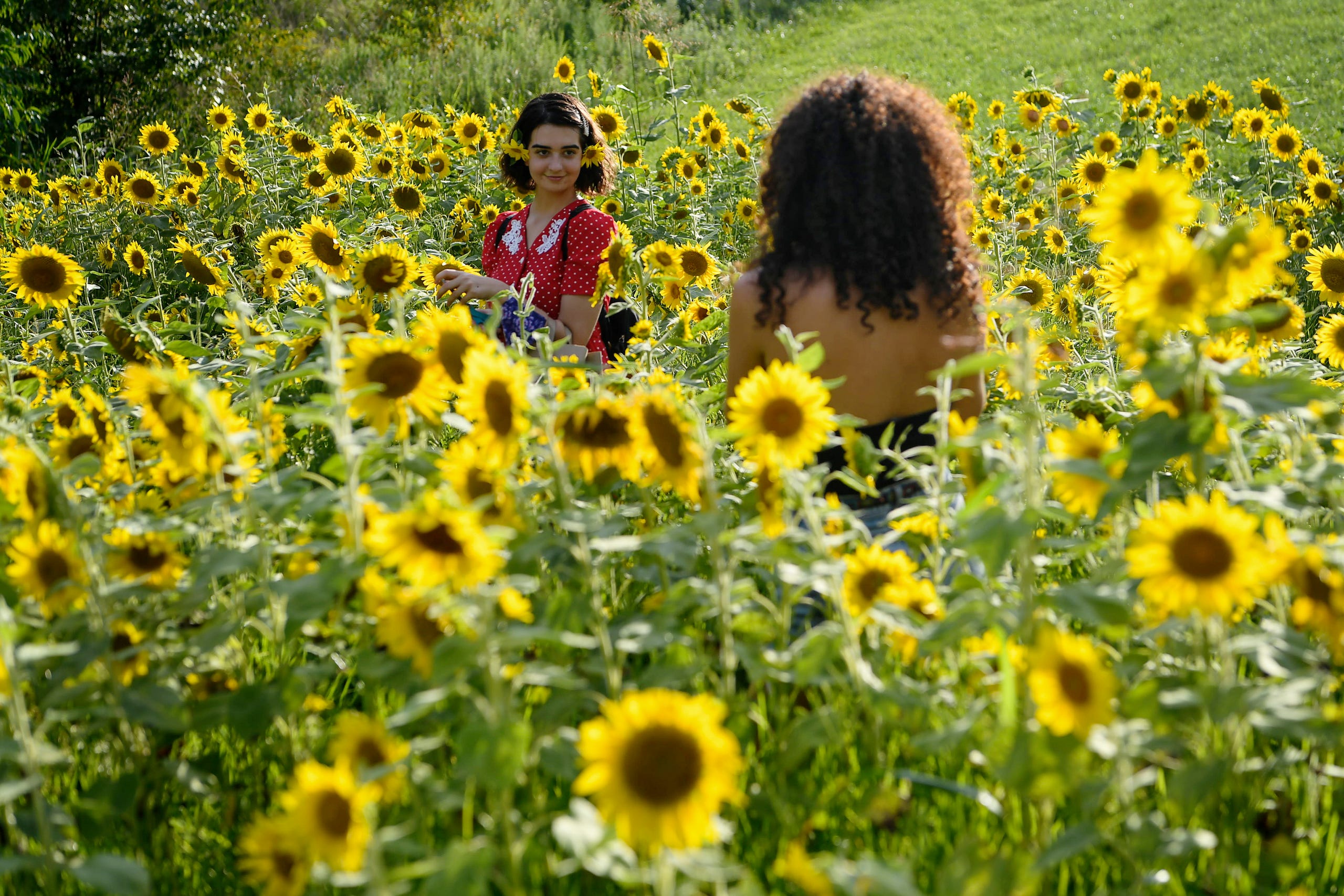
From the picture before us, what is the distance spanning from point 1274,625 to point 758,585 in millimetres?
1252

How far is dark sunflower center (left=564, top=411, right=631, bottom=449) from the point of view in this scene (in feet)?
6.02

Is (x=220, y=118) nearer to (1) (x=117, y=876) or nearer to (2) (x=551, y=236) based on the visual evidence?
(2) (x=551, y=236)

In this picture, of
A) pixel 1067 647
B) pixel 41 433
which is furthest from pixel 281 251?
pixel 1067 647

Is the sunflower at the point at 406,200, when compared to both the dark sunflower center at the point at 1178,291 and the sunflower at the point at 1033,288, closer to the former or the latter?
the sunflower at the point at 1033,288

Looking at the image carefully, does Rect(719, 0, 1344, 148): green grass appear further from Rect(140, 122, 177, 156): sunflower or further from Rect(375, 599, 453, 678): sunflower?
Rect(375, 599, 453, 678): sunflower

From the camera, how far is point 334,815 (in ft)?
4.15

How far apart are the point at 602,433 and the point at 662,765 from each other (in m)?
0.73

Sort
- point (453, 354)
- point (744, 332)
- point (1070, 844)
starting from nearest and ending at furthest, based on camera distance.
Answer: point (1070, 844), point (453, 354), point (744, 332)

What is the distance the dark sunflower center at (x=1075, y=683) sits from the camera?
1.39 metres

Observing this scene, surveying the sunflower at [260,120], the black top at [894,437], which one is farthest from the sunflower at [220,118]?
the black top at [894,437]

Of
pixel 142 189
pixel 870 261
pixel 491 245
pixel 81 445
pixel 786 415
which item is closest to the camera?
pixel 786 415

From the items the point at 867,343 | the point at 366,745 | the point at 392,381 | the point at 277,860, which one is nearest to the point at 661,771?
the point at 366,745

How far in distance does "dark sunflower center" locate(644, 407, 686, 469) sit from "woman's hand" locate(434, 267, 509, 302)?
2139 millimetres

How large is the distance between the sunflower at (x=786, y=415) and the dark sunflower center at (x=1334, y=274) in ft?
8.82
